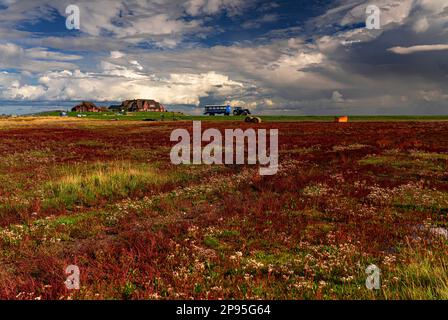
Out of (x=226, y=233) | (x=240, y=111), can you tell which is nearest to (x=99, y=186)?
(x=226, y=233)

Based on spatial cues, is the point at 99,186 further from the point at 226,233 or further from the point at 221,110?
the point at 221,110

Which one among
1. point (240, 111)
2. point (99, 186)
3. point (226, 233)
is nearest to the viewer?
point (226, 233)

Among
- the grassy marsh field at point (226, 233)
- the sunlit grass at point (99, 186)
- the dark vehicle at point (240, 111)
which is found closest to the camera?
the grassy marsh field at point (226, 233)

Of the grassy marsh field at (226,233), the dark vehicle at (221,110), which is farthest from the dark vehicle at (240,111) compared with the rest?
the grassy marsh field at (226,233)

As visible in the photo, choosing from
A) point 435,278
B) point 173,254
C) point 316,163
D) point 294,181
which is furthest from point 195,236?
point 316,163

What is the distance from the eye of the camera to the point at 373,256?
9.94 metres

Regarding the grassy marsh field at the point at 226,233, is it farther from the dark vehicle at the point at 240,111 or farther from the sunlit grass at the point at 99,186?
the dark vehicle at the point at 240,111

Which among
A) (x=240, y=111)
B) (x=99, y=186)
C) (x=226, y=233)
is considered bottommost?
(x=226, y=233)

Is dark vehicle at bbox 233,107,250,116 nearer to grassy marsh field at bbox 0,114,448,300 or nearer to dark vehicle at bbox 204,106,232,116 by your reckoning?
dark vehicle at bbox 204,106,232,116

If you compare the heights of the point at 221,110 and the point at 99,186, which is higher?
the point at 221,110

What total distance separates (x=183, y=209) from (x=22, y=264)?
295 inches

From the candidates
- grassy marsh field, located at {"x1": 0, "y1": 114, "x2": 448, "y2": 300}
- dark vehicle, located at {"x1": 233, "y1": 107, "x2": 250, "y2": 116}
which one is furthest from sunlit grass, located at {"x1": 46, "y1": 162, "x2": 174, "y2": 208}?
dark vehicle, located at {"x1": 233, "y1": 107, "x2": 250, "y2": 116}

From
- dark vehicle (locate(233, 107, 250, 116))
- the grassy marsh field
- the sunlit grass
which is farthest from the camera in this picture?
dark vehicle (locate(233, 107, 250, 116))
